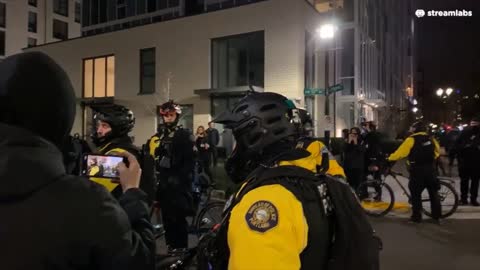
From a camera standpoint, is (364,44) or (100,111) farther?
(364,44)

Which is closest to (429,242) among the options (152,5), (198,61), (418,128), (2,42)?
(418,128)

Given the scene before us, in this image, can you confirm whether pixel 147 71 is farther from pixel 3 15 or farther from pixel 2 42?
pixel 3 15

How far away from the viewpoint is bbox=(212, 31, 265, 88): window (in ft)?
66.2

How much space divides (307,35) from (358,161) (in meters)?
10.8

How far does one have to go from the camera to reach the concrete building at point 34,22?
4666 cm

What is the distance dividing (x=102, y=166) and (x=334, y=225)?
131 cm

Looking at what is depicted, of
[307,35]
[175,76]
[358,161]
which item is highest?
[307,35]

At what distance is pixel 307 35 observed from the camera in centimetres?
1966

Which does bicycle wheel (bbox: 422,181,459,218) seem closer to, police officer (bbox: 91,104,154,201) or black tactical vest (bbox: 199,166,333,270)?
police officer (bbox: 91,104,154,201)

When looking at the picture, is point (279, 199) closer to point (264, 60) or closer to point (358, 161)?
point (358, 161)

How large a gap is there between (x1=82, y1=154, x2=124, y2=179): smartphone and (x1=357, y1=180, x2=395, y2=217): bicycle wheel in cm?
732

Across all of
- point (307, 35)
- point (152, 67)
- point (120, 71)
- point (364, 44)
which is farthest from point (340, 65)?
point (120, 71)

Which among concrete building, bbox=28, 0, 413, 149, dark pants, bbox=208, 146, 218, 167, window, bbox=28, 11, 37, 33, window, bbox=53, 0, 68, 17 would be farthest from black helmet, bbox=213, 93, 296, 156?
window, bbox=53, 0, 68, 17

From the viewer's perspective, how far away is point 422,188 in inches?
323
